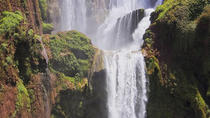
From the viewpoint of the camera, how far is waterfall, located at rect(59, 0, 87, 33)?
26.4 metres

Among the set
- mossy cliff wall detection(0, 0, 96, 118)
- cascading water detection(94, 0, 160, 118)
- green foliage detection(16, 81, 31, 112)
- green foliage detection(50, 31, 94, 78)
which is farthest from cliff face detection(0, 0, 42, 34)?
cascading water detection(94, 0, 160, 118)

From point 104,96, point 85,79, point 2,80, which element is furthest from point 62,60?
point 2,80

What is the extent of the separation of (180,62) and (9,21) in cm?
1302

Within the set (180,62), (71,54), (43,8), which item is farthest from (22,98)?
(43,8)

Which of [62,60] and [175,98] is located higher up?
[62,60]

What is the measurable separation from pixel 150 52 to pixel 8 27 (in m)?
11.2

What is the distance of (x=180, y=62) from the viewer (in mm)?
16188

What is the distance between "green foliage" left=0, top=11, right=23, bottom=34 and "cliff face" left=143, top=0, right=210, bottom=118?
34.0 feet

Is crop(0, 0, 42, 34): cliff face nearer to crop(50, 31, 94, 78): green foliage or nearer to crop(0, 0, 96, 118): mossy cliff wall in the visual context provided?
crop(0, 0, 96, 118): mossy cliff wall

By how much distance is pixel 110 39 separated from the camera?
27.4 m

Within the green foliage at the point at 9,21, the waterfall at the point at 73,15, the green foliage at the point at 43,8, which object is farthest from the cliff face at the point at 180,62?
the waterfall at the point at 73,15

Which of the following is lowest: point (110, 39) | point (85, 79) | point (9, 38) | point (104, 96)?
point (104, 96)

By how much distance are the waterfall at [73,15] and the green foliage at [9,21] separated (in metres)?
14.9

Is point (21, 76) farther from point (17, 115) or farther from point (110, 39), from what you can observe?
point (110, 39)
